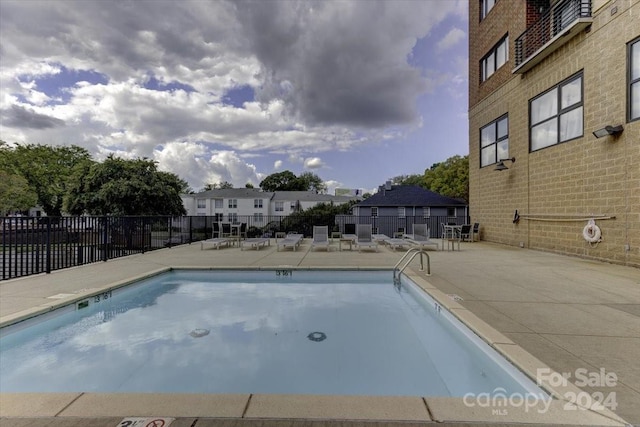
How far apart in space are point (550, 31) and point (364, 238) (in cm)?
879

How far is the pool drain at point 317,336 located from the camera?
13.2 feet

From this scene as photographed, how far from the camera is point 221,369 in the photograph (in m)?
3.26

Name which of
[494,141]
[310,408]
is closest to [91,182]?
[494,141]

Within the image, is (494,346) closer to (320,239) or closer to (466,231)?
(320,239)

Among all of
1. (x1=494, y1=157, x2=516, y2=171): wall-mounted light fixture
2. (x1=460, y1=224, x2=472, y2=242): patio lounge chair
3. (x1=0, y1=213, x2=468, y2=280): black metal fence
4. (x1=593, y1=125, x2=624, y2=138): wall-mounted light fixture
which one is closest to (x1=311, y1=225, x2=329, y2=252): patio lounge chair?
(x1=0, y1=213, x2=468, y2=280): black metal fence

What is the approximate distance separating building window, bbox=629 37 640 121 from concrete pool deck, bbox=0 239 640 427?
351 cm

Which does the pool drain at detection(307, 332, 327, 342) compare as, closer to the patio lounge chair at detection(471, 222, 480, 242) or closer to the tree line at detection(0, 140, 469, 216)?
the patio lounge chair at detection(471, 222, 480, 242)

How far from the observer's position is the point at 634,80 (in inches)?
270

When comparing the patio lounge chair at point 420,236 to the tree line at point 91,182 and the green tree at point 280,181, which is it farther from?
the green tree at point 280,181

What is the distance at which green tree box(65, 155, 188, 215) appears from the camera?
19547 mm

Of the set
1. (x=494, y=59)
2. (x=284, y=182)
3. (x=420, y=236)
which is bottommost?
(x=420, y=236)

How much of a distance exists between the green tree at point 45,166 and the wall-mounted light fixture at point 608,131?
127 ft

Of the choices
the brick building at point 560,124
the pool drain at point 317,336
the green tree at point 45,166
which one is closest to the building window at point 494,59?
the brick building at point 560,124

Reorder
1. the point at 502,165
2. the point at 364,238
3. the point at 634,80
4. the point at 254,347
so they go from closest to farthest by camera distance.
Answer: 1. the point at 254,347
2. the point at 634,80
3. the point at 364,238
4. the point at 502,165
